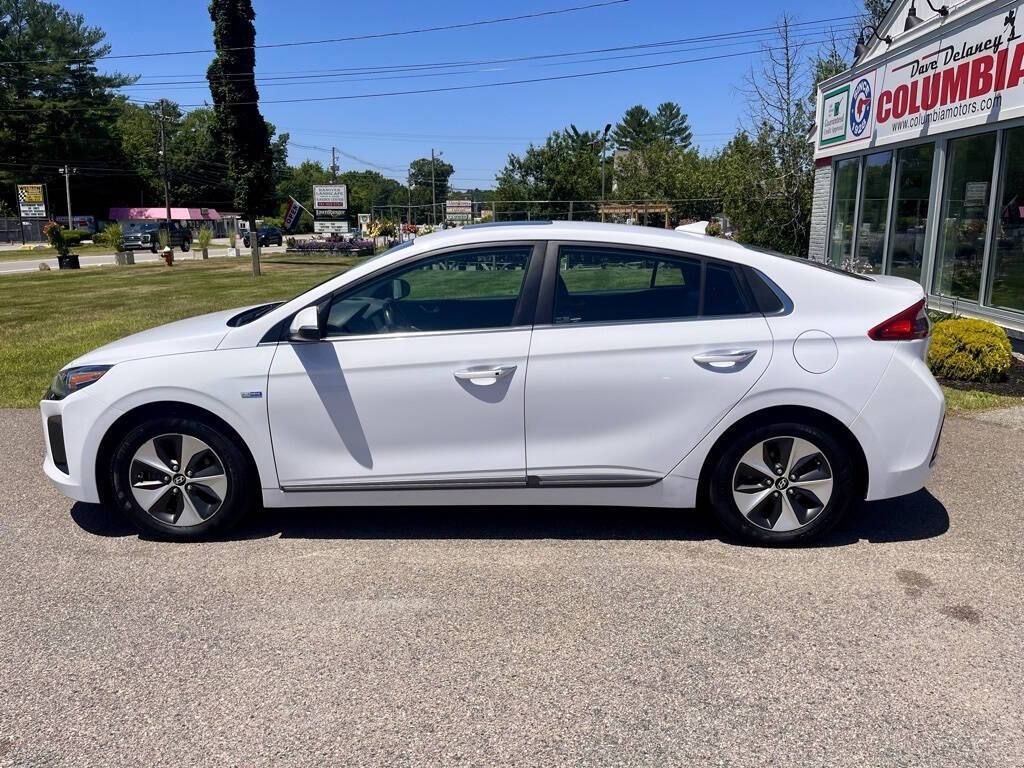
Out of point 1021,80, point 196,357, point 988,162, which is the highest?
point 1021,80

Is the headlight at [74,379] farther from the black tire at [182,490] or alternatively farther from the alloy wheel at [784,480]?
the alloy wheel at [784,480]

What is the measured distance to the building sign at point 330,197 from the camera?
4597 centimetres

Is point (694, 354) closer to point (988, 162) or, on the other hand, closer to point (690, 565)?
point (690, 565)

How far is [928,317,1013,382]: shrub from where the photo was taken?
A: 7.75 m

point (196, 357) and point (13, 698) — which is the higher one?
point (196, 357)

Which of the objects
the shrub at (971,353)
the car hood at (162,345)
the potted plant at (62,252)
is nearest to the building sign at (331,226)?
the potted plant at (62,252)

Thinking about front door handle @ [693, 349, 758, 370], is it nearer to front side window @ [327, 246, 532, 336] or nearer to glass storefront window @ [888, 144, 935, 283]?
front side window @ [327, 246, 532, 336]

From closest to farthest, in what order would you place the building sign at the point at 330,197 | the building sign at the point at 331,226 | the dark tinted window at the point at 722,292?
1. the dark tinted window at the point at 722,292
2. the building sign at the point at 330,197
3. the building sign at the point at 331,226

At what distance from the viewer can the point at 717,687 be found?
2939mm

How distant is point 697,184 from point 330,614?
151 ft

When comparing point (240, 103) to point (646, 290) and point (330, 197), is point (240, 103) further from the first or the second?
point (646, 290)

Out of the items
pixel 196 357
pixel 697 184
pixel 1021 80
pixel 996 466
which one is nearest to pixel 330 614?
pixel 196 357

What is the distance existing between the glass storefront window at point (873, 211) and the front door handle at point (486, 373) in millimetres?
10356

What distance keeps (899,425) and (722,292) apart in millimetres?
1073
